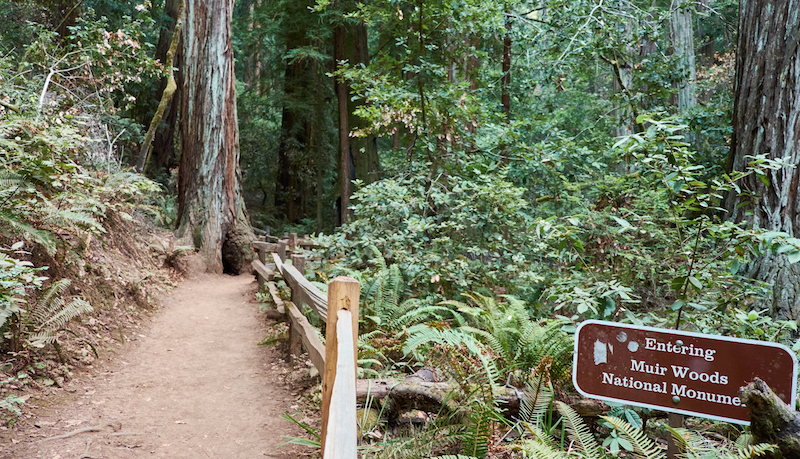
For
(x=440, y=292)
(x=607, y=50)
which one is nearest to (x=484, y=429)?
(x=440, y=292)

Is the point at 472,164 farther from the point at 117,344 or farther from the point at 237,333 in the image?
the point at 117,344

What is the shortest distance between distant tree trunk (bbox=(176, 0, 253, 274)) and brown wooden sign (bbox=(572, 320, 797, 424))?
33.4 feet

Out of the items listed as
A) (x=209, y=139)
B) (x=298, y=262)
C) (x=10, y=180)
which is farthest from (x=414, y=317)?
(x=209, y=139)

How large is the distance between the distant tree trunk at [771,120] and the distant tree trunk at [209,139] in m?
9.84

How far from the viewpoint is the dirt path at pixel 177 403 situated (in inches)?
158

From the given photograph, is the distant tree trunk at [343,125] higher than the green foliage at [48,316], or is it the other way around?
the distant tree trunk at [343,125]

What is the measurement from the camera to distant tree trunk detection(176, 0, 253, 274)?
11625 millimetres

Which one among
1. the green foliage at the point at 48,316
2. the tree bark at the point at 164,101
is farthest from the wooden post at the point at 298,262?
the tree bark at the point at 164,101

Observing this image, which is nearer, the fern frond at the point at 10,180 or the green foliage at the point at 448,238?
the fern frond at the point at 10,180

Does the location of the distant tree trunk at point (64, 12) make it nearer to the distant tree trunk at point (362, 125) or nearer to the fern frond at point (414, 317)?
the distant tree trunk at point (362, 125)

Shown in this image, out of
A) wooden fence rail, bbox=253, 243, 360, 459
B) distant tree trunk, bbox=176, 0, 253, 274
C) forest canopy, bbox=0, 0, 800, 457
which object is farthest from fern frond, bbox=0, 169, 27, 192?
distant tree trunk, bbox=176, 0, 253, 274

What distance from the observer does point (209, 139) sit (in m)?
11.9

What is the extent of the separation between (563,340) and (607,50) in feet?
19.1

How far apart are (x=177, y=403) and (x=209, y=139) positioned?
8.19 meters
